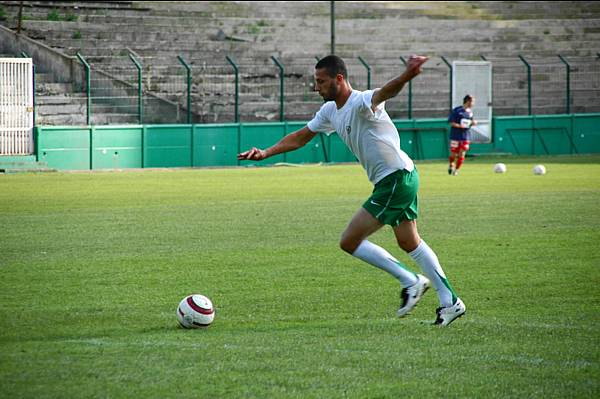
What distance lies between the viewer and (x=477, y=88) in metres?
40.1

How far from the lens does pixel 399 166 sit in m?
8.91

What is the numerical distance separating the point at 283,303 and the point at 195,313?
1462 mm

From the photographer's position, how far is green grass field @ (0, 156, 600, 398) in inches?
267

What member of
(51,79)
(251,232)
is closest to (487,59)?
(51,79)

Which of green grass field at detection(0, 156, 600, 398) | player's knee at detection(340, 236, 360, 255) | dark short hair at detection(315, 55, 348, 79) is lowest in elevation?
green grass field at detection(0, 156, 600, 398)

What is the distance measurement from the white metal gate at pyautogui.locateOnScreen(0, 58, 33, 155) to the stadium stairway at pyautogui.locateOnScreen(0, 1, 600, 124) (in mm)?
2477

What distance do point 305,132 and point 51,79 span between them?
2725 cm

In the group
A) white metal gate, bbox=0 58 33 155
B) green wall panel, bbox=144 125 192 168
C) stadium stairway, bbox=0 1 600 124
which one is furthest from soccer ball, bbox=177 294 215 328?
stadium stairway, bbox=0 1 600 124

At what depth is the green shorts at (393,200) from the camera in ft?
28.9

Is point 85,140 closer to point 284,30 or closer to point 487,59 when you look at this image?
point 284,30

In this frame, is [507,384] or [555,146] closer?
[507,384]

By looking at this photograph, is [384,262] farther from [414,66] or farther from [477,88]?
[477,88]

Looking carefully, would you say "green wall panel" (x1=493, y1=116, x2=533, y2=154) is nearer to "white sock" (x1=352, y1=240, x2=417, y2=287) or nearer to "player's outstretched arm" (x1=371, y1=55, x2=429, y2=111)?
"white sock" (x1=352, y1=240, x2=417, y2=287)

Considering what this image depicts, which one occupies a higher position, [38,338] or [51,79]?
[51,79]
